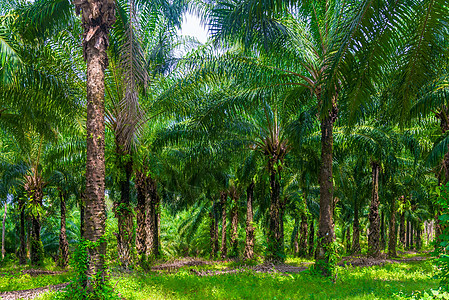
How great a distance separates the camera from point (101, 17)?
8461 mm

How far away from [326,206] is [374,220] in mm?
10265

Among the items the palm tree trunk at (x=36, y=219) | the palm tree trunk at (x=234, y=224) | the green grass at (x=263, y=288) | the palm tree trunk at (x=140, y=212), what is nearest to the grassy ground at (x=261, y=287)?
the green grass at (x=263, y=288)

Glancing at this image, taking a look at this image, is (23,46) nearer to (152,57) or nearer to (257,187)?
(152,57)

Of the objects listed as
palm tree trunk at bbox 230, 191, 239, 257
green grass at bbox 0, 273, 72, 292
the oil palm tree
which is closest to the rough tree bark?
green grass at bbox 0, 273, 72, 292

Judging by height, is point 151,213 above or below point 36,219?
below

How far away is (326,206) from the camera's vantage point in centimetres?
1166

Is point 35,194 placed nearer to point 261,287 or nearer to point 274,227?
point 274,227

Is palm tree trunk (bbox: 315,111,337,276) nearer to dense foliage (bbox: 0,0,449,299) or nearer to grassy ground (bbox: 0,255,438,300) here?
dense foliage (bbox: 0,0,449,299)

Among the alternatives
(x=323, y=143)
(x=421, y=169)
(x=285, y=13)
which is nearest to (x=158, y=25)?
(x=285, y=13)

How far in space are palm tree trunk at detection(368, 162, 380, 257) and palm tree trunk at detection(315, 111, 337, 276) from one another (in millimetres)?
9815

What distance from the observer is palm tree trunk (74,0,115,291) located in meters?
7.83

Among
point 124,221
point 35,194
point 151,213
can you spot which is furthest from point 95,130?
point 151,213

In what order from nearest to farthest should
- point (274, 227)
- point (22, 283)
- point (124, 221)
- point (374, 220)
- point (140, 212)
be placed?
point (22, 283) → point (124, 221) → point (274, 227) → point (140, 212) → point (374, 220)

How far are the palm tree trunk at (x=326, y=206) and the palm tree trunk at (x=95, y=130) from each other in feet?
21.6
